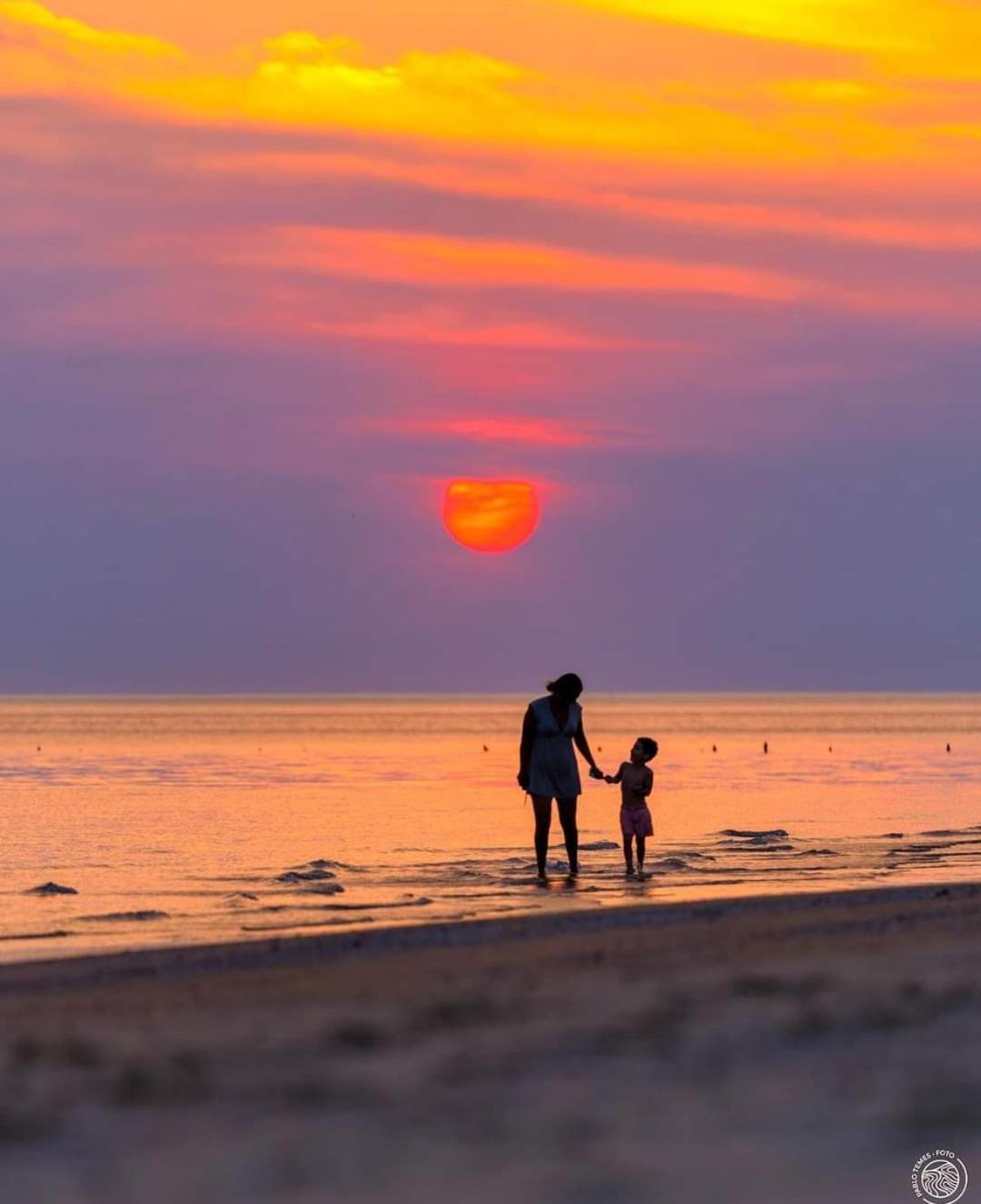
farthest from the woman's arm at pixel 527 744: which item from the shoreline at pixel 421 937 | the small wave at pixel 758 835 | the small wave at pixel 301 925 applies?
the small wave at pixel 758 835

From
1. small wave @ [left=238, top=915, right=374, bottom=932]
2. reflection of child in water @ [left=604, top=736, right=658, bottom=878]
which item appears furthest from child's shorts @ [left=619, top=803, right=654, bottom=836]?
small wave @ [left=238, top=915, right=374, bottom=932]

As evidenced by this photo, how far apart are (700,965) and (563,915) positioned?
13.2ft

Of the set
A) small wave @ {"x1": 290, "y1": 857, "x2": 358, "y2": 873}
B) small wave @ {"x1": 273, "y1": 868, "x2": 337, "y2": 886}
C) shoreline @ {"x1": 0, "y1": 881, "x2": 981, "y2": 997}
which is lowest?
shoreline @ {"x1": 0, "y1": 881, "x2": 981, "y2": 997}

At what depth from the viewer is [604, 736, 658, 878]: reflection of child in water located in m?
21.9

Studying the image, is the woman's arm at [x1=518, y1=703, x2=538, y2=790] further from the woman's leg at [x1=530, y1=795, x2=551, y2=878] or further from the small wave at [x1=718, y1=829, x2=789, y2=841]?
the small wave at [x1=718, y1=829, x2=789, y2=841]

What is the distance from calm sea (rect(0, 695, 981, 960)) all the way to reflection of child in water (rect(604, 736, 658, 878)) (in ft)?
1.60

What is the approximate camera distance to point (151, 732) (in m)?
142

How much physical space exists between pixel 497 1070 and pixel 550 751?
40.7 feet

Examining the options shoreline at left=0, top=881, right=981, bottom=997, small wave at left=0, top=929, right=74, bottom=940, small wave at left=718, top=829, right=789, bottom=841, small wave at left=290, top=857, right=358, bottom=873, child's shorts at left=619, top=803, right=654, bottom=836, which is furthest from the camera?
small wave at left=718, top=829, right=789, bottom=841

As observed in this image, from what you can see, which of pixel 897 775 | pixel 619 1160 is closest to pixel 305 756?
pixel 897 775

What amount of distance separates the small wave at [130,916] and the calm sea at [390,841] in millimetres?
45

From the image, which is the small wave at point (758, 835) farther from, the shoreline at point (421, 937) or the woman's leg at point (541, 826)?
the shoreline at point (421, 937)

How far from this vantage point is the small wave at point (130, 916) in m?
18.5

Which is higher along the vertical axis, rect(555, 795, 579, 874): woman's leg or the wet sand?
rect(555, 795, 579, 874): woman's leg
